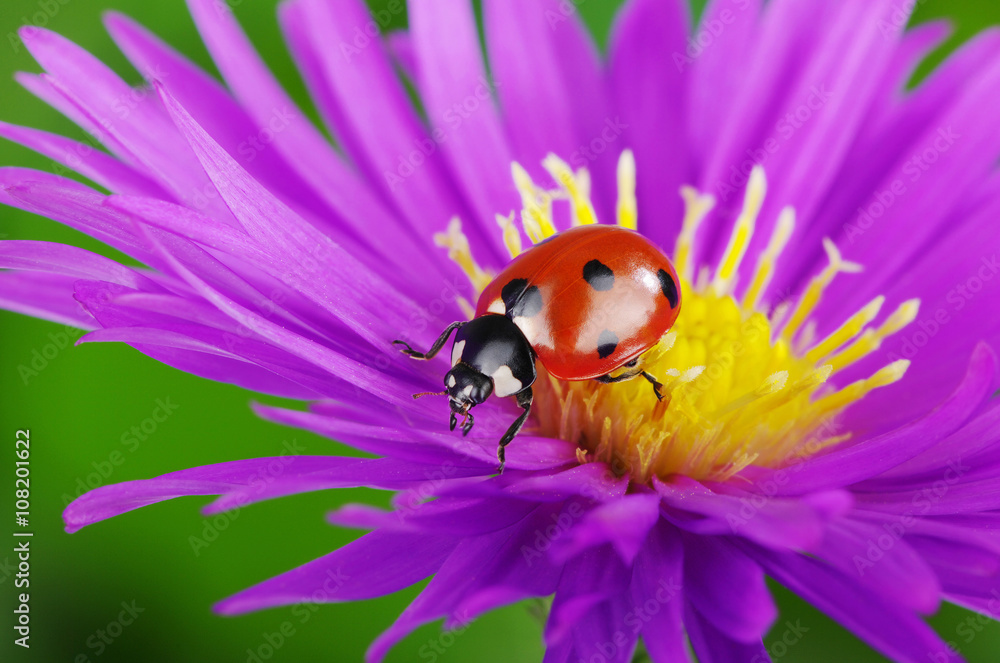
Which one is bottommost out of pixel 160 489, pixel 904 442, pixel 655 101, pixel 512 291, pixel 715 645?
pixel 715 645

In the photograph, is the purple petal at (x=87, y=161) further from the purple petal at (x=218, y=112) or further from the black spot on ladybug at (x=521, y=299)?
the black spot on ladybug at (x=521, y=299)

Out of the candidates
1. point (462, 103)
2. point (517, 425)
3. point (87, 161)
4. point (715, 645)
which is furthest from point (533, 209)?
point (715, 645)

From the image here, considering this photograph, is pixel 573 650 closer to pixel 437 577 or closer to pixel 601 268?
pixel 437 577

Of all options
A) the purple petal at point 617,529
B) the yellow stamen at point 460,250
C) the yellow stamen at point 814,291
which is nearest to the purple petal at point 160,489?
the purple petal at point 617,529

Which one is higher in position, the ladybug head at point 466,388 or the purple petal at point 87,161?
the purple petal at point 87,161

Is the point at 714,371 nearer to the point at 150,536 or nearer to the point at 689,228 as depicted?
the point at 689,228

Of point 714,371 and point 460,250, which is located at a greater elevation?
point 460,250

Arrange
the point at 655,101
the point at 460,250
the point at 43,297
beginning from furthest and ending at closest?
the point at 655,101, the point at 460,250, the point at 43,297
